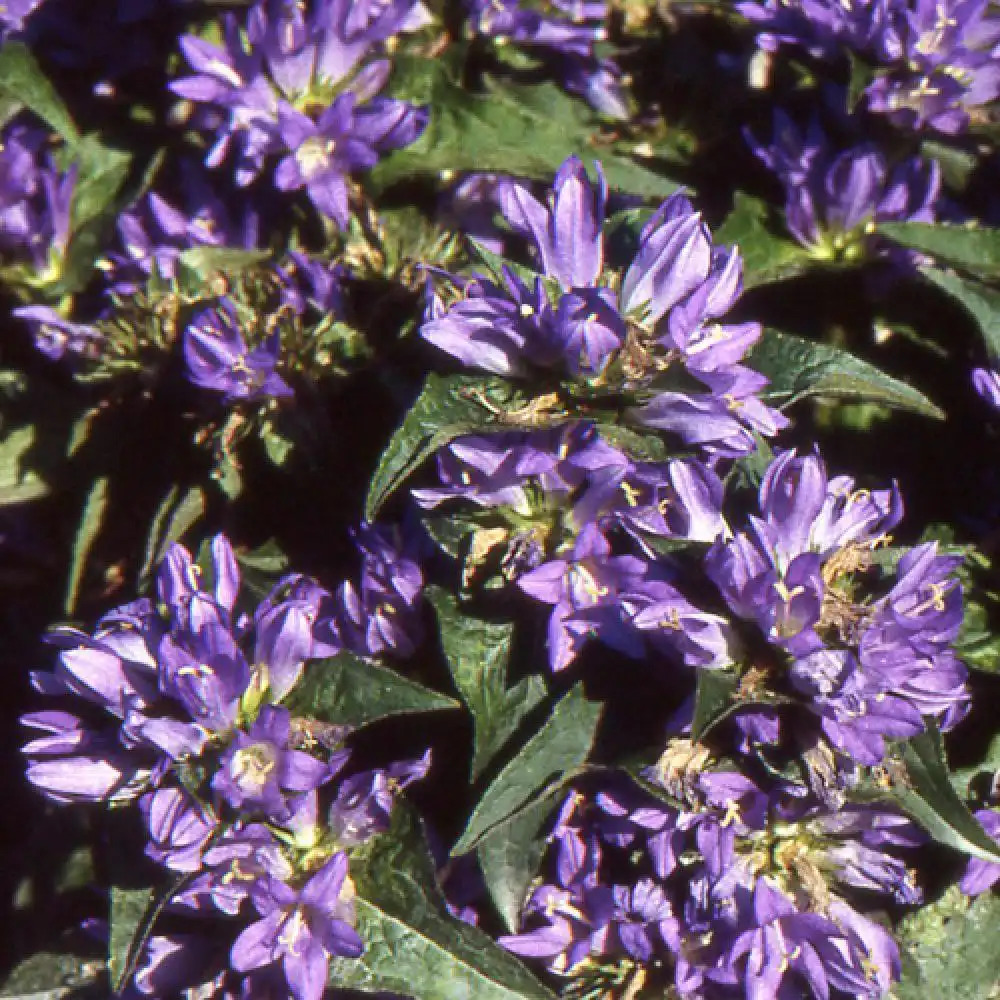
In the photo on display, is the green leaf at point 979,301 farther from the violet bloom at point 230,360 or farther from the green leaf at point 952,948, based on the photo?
the violet bloom at point 230,360

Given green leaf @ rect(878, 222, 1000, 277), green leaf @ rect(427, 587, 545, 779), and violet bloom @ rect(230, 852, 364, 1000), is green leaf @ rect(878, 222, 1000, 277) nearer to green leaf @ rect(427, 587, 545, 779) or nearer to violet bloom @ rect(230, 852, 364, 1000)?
Answer: green leaf @ rect(427, 587, 545, 779)

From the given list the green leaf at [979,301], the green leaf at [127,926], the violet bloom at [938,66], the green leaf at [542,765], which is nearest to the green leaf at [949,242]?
the green leaf at [979,301]

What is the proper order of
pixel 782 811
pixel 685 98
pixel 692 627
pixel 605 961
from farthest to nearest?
pixel 685 98, pixel 605 961, pixel 782 811, pixel 692 627

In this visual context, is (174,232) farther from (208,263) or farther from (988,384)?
(988,384)

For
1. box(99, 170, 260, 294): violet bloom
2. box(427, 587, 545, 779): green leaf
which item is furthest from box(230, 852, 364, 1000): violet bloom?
box(99, 170, 260, 294): violet bloom

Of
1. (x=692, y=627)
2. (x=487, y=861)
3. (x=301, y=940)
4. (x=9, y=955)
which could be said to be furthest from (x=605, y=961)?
(x=9, y=955)

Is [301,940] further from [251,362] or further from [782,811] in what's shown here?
[251,362]
